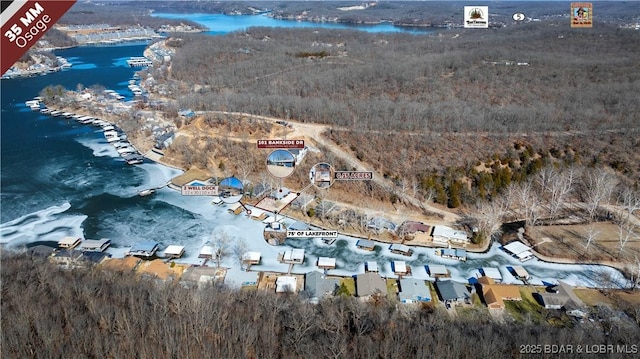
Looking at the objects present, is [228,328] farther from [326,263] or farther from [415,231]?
[415,231]

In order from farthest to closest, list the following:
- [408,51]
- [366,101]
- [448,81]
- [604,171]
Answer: [408,51], [448,81], [366,101], [604,171]

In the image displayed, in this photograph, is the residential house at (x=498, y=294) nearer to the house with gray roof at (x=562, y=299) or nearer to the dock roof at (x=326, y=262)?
the house with gray roof at (x=562, y=299)

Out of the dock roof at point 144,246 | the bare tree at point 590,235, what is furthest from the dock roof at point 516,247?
the dock roof at point 144,246

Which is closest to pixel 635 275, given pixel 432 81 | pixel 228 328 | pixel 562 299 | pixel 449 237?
pixel 562 299

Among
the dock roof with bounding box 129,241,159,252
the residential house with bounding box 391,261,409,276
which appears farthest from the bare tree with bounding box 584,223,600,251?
the dock roof with bounding box 129,241,159,252

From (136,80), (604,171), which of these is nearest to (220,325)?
(604,171)

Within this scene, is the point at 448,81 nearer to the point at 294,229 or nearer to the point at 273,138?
the point at 273,138
